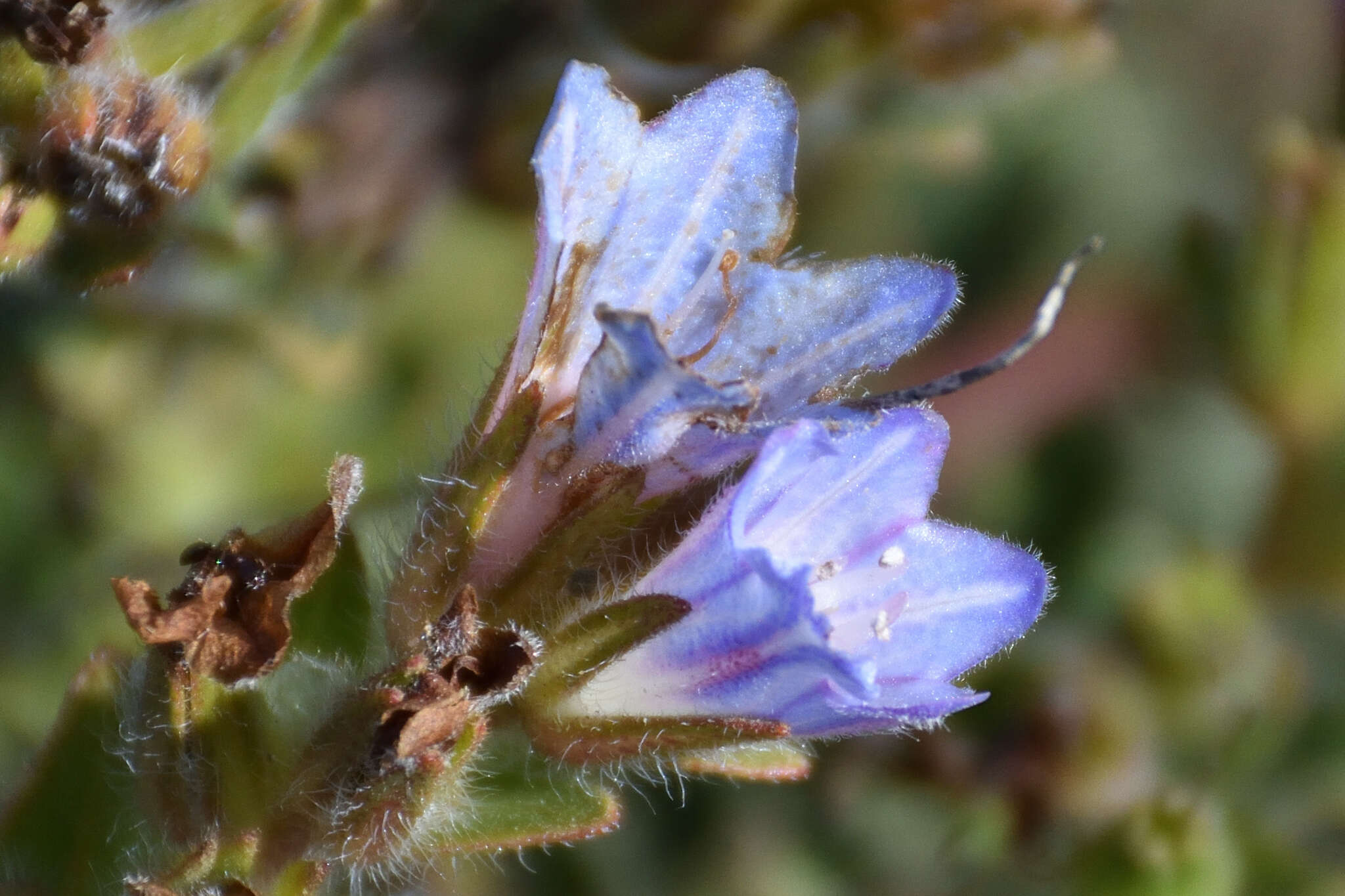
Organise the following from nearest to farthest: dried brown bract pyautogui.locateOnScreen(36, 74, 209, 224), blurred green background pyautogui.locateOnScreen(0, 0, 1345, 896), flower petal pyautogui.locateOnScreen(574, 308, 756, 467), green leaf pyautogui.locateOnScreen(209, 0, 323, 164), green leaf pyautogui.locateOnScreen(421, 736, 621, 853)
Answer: flower petal pyautogui.locateOnScreen(574, 308, 756, 467), green leaf pyautogui.locateOnScreen(421, 736, 621, 853), dried brown bract pyautogui.locateOnScreen(36, 74, 209, 224), green leaf pyautogui.locateOnScreen(209, 0, 323, 164), blurred green background pyautogui.locateOnScreen(0, 0, 1345, 896)

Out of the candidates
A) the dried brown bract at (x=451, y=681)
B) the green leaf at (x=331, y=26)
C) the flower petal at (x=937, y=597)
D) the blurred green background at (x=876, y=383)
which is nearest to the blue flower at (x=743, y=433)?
the flower petal at (x=937, y=597)

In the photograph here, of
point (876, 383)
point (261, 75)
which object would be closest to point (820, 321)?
point (261, 75)

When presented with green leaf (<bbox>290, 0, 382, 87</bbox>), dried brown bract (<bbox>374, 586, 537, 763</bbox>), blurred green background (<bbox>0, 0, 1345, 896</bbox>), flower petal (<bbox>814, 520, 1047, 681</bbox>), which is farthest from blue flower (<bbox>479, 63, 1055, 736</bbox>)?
blurred green background (<bbox>0, 0, 1345, 896</bbox>)

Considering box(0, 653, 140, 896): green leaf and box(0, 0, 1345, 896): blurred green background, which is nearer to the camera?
box(0, 653, 140, 896): green leaf

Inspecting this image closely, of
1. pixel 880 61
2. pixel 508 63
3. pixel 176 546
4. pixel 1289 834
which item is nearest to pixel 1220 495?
pixel 1289 834

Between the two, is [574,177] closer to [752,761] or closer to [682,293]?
[682,293]

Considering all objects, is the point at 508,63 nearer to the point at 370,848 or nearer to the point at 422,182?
the point at 422,182

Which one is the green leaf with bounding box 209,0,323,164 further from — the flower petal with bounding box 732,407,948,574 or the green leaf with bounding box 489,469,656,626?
the flower petal with bounding box 732,407,948,574
